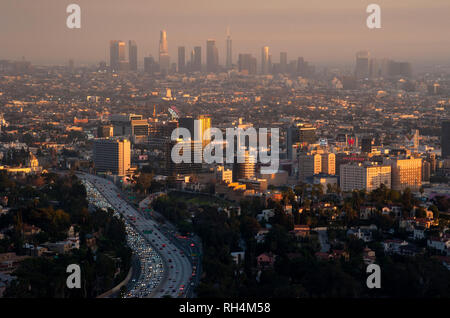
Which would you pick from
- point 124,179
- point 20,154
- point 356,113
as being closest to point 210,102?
point 356,113

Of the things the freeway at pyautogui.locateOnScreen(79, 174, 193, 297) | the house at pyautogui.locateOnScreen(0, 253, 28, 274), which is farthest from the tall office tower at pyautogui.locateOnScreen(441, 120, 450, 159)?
the house at pyautogui.locateOnScreen(0, 253, 28, 274)

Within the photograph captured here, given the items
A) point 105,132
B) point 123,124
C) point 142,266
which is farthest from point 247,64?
point 142,266

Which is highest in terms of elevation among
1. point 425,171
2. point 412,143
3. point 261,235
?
point 412,143

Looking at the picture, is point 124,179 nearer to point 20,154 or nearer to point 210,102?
point 20,154

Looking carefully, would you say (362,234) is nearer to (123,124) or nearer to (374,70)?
(123,124)

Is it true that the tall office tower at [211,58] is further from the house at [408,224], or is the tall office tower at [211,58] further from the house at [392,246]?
the house at [392,246]
